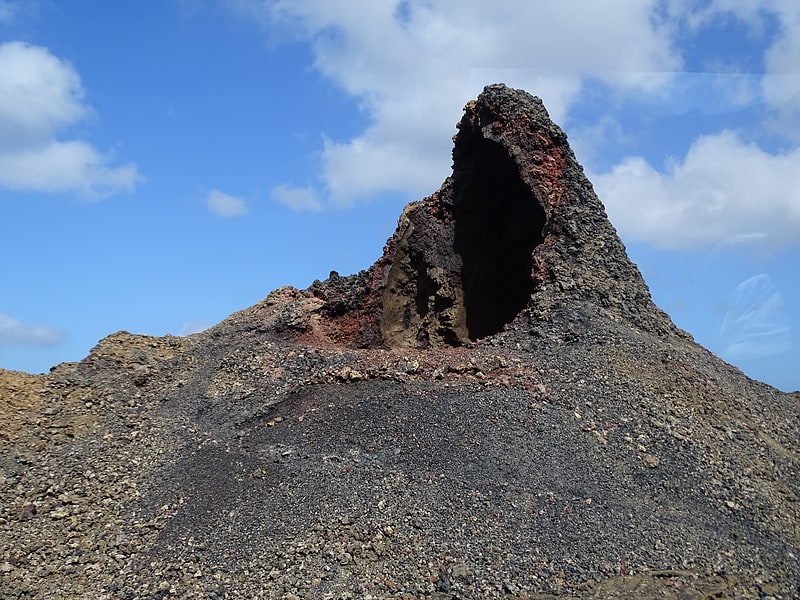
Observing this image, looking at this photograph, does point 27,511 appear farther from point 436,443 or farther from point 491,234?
point 491,234

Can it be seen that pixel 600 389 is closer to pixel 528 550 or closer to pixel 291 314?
pixel 528 550

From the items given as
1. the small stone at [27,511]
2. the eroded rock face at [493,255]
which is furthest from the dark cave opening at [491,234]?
the small stone at [27,511]

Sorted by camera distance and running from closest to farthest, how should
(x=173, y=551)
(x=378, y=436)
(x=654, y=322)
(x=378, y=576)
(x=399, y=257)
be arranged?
(x=378, y=576) < (x=173, y=551) < (x=378, y=436) < (x=654, y=322) < (x=399, y=257)

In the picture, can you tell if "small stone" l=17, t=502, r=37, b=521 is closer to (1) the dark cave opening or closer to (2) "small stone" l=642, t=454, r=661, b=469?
(2) "small stone" l=642, t=454, r=661, b=469

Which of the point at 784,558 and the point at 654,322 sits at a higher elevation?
the point at 654,322

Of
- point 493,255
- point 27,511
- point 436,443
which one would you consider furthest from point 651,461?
point 27,511

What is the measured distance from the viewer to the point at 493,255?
22.0 metres

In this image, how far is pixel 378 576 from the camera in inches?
442

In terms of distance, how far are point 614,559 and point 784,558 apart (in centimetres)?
291

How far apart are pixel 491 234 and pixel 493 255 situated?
1.89 feet

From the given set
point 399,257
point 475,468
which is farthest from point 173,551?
point 399,257

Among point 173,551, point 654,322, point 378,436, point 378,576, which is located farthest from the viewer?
point 654,322

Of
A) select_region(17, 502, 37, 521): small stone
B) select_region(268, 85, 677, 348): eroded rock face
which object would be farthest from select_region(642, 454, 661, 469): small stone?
select_region(17, 502, 37, 521): small stone

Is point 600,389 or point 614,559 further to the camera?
point 600,389
